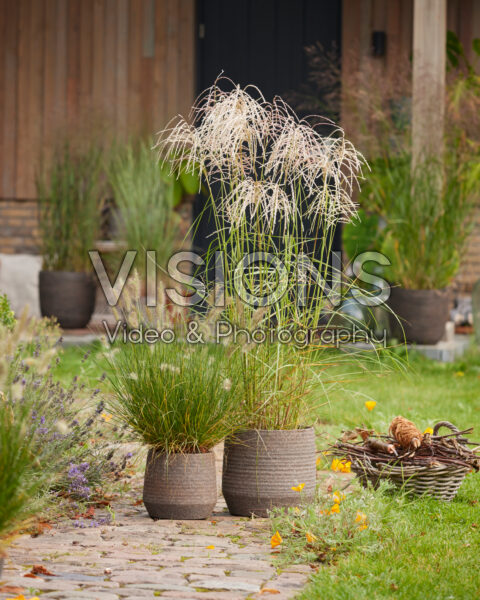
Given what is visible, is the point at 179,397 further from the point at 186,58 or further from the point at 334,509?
the point at 186,58

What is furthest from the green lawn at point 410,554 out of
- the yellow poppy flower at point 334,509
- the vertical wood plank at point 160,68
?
the vertical wood plank at point 160,68

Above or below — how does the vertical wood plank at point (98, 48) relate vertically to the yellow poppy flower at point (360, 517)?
above

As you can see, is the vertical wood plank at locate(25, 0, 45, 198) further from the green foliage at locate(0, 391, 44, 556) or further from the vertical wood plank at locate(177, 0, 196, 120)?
the green foliage at locate(0, 391, 44, 556)

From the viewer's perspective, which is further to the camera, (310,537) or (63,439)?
(63,439)

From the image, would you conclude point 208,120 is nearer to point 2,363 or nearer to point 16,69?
point 2,363

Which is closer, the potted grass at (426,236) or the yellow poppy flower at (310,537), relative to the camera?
the yellow poppy flower at (310,537)

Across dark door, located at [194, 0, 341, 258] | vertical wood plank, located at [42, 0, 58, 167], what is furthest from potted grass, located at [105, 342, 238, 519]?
vertical wood plank, located at [42, 0, 58, 167]

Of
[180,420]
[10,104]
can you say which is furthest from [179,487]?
[10,104]

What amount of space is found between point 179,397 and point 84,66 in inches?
238

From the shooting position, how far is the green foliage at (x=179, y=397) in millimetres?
3074

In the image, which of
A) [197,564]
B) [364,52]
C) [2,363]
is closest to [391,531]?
[197,564]

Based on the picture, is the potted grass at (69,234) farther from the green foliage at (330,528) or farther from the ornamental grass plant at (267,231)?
the green foliage at (330,528)

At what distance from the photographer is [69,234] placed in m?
7.07

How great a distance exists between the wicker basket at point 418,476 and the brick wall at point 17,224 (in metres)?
5.82
